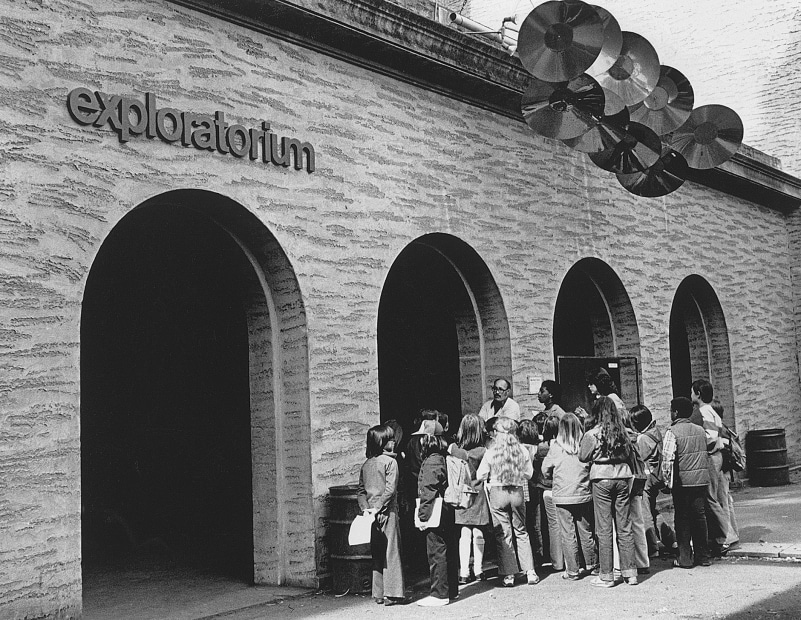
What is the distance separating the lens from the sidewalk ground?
25.3 ft

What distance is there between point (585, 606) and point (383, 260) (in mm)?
4088

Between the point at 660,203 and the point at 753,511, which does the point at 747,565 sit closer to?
the point at 753,511

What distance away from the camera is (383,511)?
26.8ft

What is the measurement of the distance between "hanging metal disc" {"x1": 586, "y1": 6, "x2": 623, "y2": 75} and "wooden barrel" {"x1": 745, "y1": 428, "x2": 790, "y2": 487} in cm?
1044

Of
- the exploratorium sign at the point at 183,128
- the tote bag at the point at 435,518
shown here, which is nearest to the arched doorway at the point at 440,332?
the exploratorium sign at the point at 183,128

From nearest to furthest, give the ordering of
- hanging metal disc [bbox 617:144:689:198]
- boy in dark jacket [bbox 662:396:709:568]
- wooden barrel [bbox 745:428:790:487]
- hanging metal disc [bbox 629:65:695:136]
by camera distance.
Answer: boy in dark jacket [bbox 662:396:709:568], hanging metal disc [bbox 629:65:695:136], hanging metal disc [bbox 617:144:689:198], wooden barrel [bbox 745:428:790:487]

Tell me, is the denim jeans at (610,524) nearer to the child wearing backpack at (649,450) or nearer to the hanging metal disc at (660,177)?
the child wearing backpack at (649,450)

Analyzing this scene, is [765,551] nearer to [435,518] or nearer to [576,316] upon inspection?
[435,518]

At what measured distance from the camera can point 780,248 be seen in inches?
778

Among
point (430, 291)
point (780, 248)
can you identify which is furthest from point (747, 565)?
point (780, 248)

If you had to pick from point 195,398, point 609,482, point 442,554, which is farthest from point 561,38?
point 195,398

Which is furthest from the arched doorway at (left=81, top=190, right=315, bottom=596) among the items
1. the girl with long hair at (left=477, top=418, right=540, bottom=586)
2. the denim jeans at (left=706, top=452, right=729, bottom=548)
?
the denim jeans at (left=706, top=452, right=729, bottom=548)

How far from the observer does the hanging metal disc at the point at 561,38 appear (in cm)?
835

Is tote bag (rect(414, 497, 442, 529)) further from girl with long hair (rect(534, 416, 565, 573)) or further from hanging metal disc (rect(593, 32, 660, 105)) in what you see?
hanging metal disc (rect(593, 32, 660, 105))
